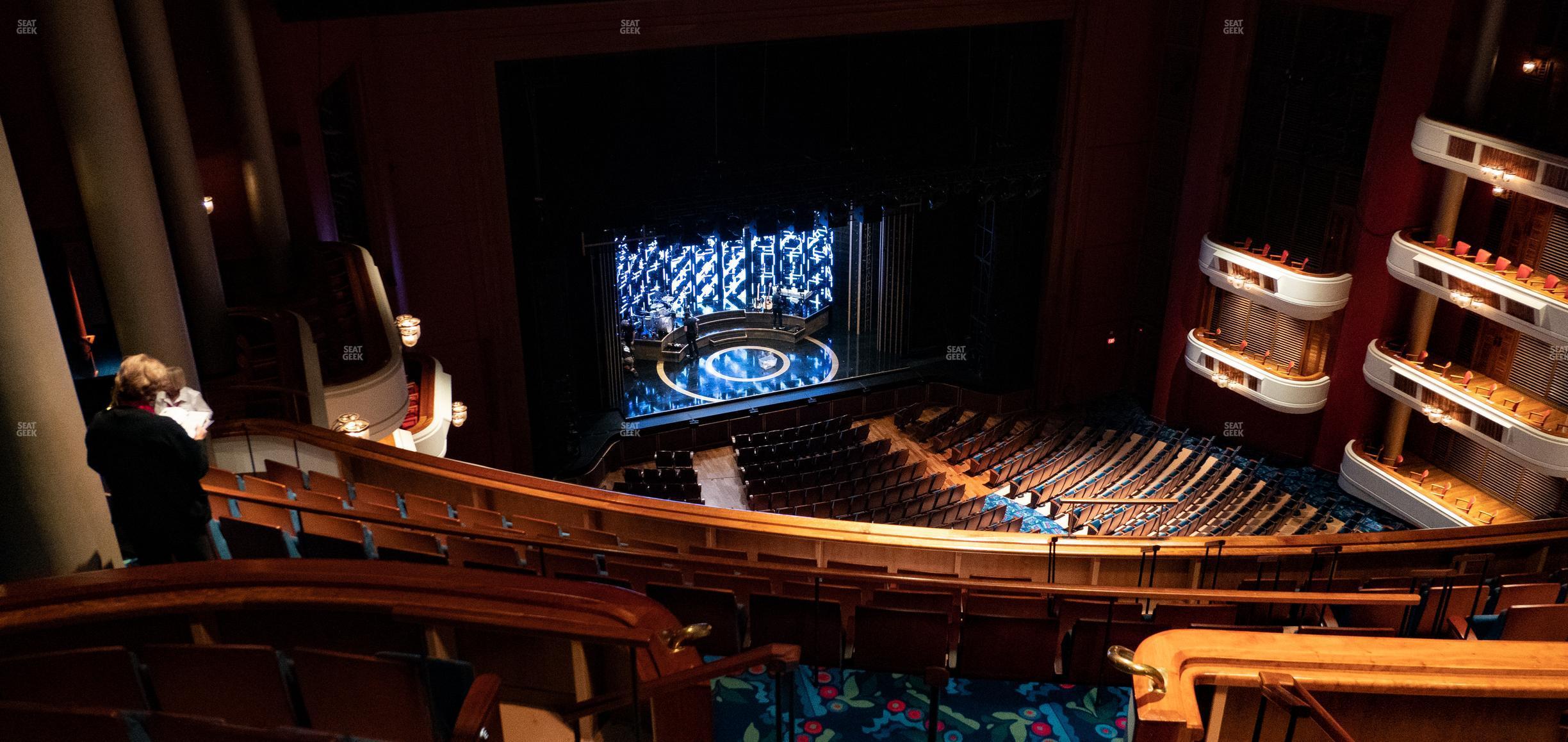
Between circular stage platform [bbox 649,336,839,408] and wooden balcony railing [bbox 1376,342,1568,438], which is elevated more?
wooden balcony railing [bbox 1376,342,1568,438]

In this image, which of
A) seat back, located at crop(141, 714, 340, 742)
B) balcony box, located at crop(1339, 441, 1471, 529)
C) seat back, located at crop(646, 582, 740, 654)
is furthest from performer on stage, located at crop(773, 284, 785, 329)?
seat back, located at crop(141, 714, 340, 742)

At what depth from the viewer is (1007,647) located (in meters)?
4.54

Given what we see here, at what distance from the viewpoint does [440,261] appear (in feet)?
39.7

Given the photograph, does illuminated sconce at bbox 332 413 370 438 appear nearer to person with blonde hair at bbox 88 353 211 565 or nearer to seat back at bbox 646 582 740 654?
person with blonde hair at bbox 88 353 211 565

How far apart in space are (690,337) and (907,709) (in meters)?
12.5

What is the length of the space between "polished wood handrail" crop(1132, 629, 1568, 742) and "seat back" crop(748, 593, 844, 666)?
1.53 metres

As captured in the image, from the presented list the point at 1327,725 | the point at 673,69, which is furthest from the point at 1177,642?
the point at 673,69

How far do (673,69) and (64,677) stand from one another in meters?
10.8

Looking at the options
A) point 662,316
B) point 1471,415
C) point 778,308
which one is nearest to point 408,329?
point 662,316

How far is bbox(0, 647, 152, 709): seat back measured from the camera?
10.3ft

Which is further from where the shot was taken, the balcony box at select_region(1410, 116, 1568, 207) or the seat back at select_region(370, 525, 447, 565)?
the balcony box at select_region(1410, 116, 1568, 207)

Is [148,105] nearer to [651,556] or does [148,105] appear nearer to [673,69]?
[651,556]

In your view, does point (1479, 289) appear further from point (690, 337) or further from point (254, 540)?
point (254, 540)

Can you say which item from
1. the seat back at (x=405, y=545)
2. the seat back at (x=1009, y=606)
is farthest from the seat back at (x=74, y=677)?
the seat back at (x=1009, y=606)
